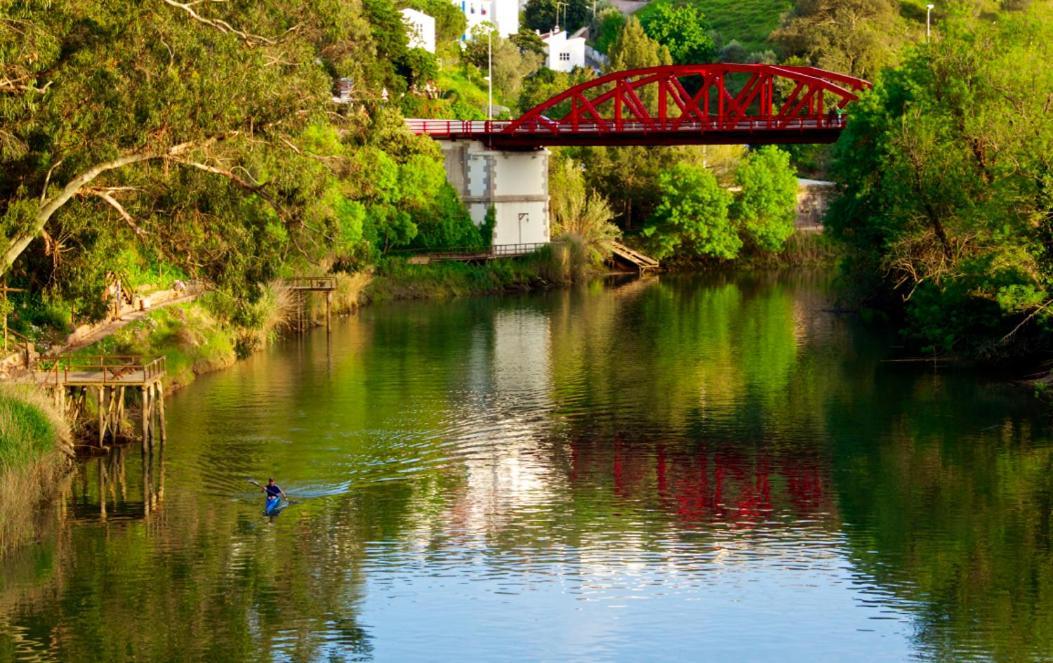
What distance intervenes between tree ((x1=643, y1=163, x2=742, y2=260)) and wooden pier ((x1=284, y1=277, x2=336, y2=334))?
4283cm

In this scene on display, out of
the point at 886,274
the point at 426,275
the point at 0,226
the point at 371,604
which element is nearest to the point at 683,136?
the point at 426,275

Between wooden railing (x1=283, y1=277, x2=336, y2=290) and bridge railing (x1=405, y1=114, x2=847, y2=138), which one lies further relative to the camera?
bridge railing (x1=405, y1=114, x2=847, y2=138)

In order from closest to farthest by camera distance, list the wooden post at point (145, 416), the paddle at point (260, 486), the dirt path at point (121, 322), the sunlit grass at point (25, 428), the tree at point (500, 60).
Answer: the sunlit grass at point (25, 428)
the paddle at point (260, 486)
the wooden post at point (145, 416)
the dirt path at point (121, 322)
the tree at point (500, 60)

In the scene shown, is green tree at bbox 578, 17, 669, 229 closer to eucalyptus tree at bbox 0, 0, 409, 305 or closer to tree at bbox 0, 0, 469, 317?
tree at bbox 0, 0, 469, 317

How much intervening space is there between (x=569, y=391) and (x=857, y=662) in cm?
2980

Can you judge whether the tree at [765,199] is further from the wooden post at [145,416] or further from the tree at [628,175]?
the wooden post at [145,416]

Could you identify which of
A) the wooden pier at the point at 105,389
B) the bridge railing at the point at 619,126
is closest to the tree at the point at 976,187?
the wooden pier at the point at 105,389

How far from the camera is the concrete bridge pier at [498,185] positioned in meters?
107

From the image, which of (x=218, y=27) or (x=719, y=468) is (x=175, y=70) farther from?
(x=719, y=468)

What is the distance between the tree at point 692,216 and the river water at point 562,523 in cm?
5078

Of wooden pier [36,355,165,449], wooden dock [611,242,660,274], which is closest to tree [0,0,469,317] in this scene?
wooden pier [36,355,165,449]

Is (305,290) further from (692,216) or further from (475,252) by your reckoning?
(692,216)

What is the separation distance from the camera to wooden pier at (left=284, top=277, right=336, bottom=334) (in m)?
74.8

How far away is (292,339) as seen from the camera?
73312 millimetres
